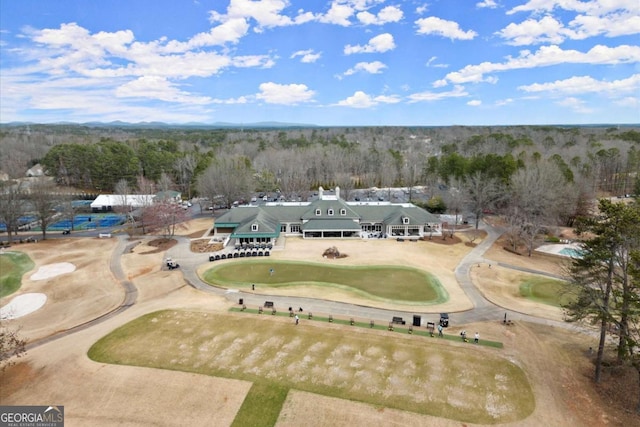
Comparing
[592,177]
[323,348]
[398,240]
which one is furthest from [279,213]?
[592,177]

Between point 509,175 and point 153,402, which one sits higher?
point 509,175

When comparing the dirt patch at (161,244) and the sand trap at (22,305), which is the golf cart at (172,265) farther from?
the sand trap at (22,305)

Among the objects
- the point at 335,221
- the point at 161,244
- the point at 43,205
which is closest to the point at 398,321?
the point at 335,221

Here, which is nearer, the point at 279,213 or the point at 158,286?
the point at 158,286

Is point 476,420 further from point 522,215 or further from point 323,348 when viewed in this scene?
point 522,215

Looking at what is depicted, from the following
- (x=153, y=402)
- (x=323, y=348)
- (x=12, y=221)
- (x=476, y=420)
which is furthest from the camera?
(x=12, y=221)

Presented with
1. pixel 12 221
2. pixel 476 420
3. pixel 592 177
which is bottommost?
pixel 476 420

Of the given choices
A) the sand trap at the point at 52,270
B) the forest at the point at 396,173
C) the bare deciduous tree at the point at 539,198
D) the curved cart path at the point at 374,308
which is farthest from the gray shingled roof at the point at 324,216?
the sand trap at the point at 52,270

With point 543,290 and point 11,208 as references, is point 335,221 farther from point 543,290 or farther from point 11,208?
point 11,208
